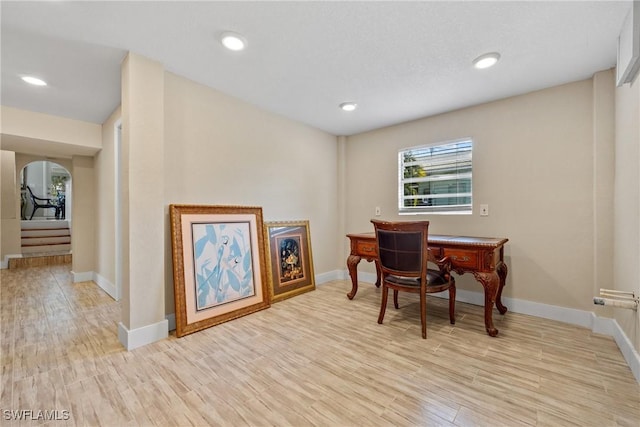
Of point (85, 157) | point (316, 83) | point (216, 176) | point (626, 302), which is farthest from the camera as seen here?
point (85, 157)

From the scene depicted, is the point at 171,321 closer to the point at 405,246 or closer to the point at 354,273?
the point at 354,273

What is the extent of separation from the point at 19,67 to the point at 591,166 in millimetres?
5229

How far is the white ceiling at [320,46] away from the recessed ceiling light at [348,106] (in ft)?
0.33

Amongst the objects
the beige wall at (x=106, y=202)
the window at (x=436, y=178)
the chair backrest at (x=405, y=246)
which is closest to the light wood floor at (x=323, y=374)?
the chair backrest at (x=405, y=246)

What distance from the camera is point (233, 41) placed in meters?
1.93

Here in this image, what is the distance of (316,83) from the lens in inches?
101

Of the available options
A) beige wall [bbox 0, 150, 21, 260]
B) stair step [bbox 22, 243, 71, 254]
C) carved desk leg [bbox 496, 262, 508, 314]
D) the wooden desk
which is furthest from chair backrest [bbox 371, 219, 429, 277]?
stair step [bbox 22, 243, 71, 254]

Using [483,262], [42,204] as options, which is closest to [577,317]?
[483,262]

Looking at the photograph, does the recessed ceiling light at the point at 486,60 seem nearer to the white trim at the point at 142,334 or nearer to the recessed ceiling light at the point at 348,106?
the recessed ceiling light at the point at 348,106

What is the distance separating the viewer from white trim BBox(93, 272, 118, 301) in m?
3.44

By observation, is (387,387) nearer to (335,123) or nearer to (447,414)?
(447,414)

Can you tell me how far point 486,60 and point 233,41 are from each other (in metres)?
2.03

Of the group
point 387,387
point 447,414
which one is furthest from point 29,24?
point 447,414

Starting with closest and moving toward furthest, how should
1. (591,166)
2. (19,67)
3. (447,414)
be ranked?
1. (447,414)
2. (19,67)
3. (591,166)
